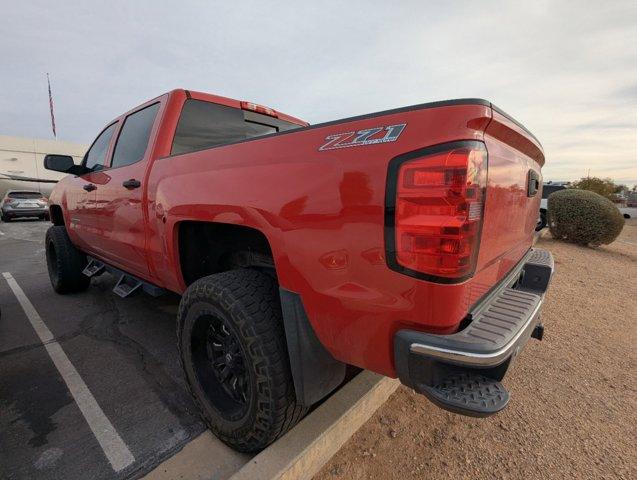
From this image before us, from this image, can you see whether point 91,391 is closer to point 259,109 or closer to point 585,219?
point 259,109

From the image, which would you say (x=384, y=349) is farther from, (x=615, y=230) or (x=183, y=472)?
(x=615, y=230)

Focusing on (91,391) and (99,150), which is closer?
(91,391)

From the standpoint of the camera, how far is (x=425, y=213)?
1.18m

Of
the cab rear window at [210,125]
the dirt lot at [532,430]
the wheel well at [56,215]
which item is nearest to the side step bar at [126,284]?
the cab rear window at [210,125]

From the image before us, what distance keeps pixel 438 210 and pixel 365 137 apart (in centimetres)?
40

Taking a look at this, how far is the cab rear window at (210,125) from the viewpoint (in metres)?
2.80

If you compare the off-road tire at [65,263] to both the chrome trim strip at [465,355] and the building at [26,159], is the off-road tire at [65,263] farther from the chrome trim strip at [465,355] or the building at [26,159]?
the building at [26,159]

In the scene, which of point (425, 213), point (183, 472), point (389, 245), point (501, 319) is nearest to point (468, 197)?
point (425, 213)

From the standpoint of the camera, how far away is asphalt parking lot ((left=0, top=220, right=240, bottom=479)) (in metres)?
1.93

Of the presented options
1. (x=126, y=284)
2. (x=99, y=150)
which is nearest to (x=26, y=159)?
(x=99, y=150)

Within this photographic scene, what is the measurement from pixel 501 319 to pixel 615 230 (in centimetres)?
963

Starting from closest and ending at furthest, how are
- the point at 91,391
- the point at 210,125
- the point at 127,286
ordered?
the point at 91,391, the point at 210,125, the point at 127,286

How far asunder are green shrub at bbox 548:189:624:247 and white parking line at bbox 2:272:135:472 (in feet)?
33.4

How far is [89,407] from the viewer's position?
2338 millimetres
